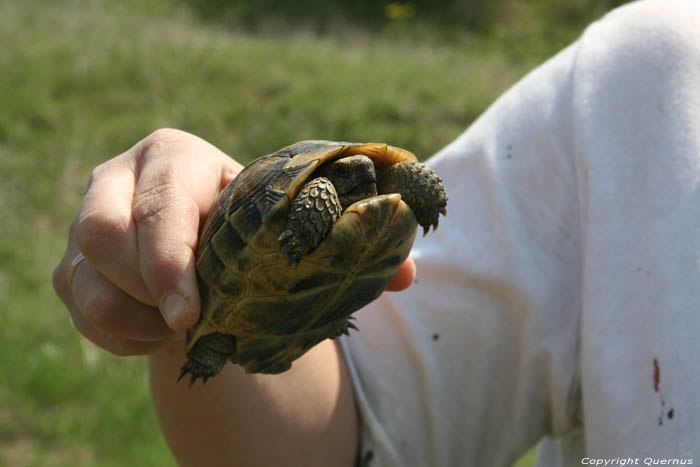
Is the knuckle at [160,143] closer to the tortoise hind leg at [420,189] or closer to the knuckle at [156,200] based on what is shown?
the knuckle at [156,200]

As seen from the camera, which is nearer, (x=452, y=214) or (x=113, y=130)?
(x=452, y=214)

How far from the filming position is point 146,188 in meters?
1.39

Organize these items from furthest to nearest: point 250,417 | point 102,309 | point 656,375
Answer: point 250,417
point 656,375
point 102,309

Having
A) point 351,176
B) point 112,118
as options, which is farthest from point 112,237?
point 112,118

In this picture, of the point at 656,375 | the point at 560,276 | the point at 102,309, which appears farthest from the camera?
the point at 560,276

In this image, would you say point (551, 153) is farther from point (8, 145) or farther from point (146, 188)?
point (8, 145)

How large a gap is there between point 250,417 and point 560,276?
91 cm

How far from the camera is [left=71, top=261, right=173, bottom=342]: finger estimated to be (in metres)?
1.38

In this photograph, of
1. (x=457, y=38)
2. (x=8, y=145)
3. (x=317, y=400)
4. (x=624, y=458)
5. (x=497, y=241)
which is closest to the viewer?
(x=624, y=458)

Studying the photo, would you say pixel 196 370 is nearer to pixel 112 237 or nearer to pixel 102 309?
pixel 102 309

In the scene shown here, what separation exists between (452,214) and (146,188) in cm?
90

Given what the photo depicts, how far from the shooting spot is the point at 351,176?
1445mm

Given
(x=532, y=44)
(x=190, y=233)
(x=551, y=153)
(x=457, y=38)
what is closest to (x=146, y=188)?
(x=190, y=233)

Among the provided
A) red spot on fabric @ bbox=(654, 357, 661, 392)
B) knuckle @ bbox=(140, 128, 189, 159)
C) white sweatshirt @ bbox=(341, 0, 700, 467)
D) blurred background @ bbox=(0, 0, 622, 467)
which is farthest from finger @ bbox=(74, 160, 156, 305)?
blurred background @ bbox=(0, 0, 622, 467)
